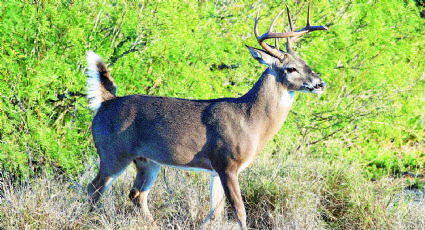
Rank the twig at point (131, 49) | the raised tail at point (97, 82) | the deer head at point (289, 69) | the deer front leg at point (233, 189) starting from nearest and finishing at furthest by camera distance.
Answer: the deer front leg at point (233, 189) < the deer head at point (289, 69) < the raised tail at point (97, 82) < the twig at point (131, 49)

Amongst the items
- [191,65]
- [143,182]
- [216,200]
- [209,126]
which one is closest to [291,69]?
[209,126]

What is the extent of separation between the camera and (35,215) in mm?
4953

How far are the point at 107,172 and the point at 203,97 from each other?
2.08 meters

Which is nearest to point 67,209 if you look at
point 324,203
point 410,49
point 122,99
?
point 122,99

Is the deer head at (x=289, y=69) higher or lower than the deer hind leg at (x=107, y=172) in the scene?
higher

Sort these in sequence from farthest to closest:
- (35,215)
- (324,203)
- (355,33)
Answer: (355,33) < (324,203) < (35,215)

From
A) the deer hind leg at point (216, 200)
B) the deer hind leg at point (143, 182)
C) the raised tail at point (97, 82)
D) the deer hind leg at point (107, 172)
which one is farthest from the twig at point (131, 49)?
the deer hind leg at point (216, 200)

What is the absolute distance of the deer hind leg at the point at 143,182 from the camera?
18.6ft

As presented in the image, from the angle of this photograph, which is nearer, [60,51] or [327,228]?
[327,228]

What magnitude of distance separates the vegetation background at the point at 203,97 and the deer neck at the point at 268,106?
97cm

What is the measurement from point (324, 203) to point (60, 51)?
3.81 meters

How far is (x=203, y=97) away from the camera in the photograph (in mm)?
7016

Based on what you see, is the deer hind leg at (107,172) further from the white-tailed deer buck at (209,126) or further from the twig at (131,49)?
the twig at (131,49)

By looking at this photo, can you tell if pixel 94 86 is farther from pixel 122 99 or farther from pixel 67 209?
pixel 67 209
